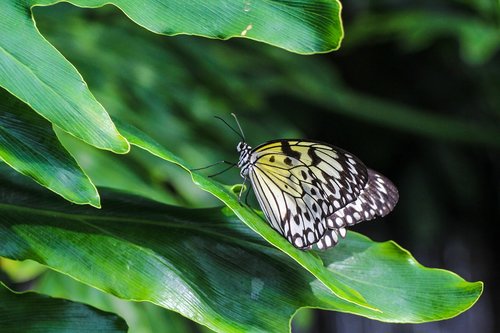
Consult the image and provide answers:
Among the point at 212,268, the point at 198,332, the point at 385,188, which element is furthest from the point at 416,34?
the point at 212,268

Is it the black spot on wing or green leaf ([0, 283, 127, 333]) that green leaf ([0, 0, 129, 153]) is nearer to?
green leaf ([0, 283, 127, 333])

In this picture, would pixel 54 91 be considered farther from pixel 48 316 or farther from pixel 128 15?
pixel 48 316

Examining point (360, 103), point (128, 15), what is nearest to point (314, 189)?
point (128, 15)

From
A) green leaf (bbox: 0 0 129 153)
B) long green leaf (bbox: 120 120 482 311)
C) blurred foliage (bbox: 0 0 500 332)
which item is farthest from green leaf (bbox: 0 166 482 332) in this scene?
blurred foliage (bbox: 0 0 500 332)

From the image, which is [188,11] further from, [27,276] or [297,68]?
[297,68]

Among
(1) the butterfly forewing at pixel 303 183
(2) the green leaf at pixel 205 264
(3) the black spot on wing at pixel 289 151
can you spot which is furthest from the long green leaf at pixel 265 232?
(3) the black spot on wing at pixel 289 151

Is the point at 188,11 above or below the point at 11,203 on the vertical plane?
above
